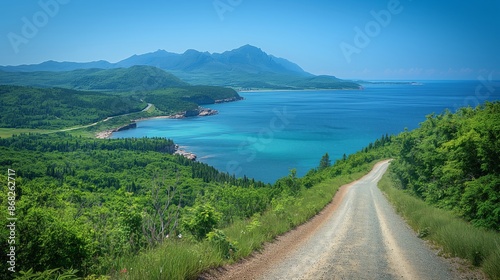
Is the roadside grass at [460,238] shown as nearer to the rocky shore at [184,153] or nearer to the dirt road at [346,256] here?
the dirt road at [346,256]

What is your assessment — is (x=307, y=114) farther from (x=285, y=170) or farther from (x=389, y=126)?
(x=285, y=170)

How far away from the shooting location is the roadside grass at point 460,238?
7340 mm

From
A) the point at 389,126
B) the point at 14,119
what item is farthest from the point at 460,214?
the point at 14,119

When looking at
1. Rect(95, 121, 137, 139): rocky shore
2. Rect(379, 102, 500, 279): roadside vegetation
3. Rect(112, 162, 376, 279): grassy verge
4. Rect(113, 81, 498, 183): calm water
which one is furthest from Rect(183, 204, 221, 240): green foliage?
Rect(95, 121, 137, 139): rocky shore

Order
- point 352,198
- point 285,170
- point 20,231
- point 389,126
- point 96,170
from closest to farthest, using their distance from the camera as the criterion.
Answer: point 20,231, point 352,198, point 285,170, point 96,170, point 389,126

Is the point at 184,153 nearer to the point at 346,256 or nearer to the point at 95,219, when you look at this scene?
the point at 95,219

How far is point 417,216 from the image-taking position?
14.3m

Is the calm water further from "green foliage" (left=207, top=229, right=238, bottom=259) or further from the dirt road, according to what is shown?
"green foliage" (left=207, top=229, right=238, bottom=259)

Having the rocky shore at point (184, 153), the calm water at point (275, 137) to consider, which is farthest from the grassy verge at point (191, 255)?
the rocky shore at point (184, 153)

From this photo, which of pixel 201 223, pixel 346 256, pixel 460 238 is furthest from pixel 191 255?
pixel 460 238

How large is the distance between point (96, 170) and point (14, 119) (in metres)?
135

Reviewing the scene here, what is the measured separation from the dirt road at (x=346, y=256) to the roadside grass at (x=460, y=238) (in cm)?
53

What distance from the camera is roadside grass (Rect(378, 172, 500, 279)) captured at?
7340mm

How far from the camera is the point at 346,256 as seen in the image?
887cm
